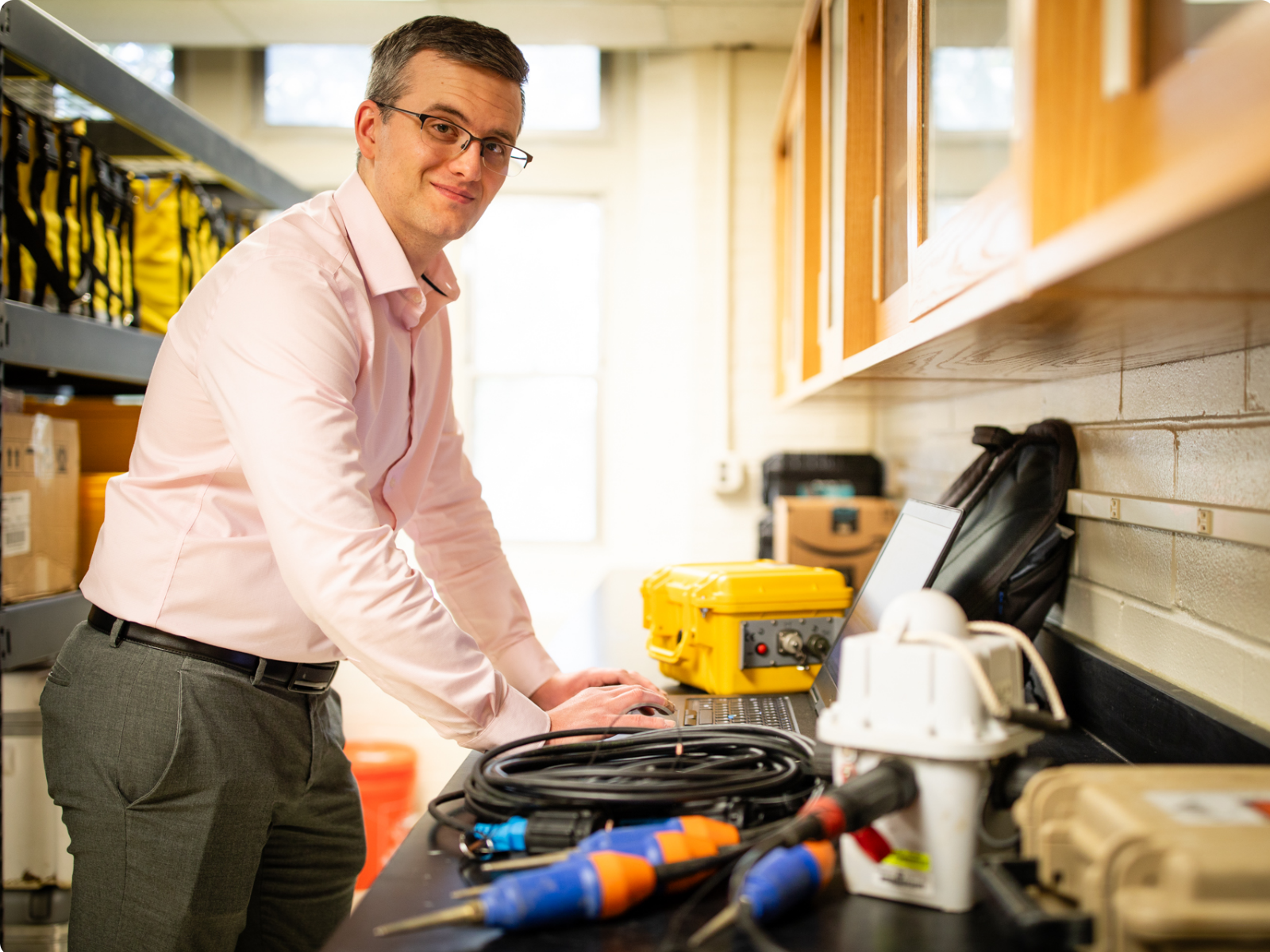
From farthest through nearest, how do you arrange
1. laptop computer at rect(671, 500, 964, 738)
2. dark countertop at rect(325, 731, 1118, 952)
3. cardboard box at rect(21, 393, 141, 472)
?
cardboard box at rect(21, 393, 141, 472) < laptop computer at rect(671, 500, 964, 738) < dark countertop at rect(325, 731, 1118, 952)

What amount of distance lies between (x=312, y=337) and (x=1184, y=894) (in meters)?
1.01

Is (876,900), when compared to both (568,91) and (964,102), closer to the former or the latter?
(964,102)

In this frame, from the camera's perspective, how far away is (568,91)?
409 centimetres

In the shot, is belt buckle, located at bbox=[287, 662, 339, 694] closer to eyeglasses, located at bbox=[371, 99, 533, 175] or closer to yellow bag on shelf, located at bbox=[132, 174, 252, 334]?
eyeglasses, located at bbox=[371, 99, 533, 175]

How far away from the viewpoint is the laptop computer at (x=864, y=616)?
122 cm

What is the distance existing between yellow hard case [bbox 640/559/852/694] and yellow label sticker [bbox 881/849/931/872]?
0.75 m

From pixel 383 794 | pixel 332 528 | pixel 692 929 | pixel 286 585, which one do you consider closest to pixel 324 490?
pixel 332 528

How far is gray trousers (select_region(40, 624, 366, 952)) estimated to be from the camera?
123 centimetres

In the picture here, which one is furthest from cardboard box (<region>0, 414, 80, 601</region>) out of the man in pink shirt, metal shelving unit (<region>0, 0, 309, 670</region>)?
the man in pink shirt

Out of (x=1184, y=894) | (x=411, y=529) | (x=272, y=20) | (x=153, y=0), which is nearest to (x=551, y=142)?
(x=272, y=20)

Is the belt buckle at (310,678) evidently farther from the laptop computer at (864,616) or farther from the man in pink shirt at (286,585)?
the laptop computer at (864,616)

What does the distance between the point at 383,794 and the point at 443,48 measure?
2650 millimetres

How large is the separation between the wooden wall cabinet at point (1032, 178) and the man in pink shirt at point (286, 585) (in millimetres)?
577

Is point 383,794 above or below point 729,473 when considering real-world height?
below
